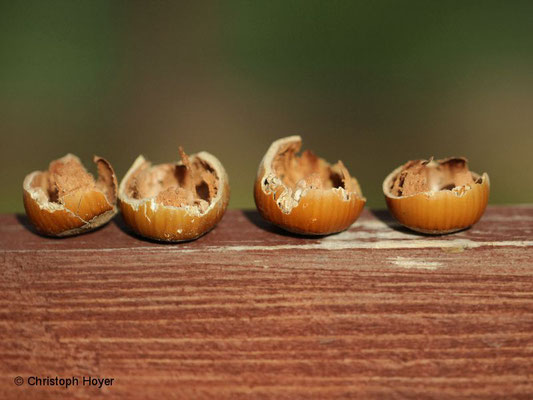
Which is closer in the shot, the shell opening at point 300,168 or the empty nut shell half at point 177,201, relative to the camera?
the empty nut shell half at point 177,201

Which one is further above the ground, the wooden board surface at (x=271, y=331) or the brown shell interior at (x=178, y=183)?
the brown shell interior at (x=178, y=183)

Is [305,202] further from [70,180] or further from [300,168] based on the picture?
[70,180]

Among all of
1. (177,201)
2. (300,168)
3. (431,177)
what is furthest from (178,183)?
(431,177)

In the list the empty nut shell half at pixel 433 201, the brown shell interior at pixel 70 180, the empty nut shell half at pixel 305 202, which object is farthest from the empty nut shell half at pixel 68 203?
the empty nut shell half at pixel 433 201

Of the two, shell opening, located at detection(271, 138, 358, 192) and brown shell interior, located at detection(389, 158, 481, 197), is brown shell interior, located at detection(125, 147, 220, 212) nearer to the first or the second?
→ shell opening, located at detection(271, 138, 358, 192)

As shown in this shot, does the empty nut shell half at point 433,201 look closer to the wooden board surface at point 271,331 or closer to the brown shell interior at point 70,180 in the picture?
the wooden board surface at point 271,331

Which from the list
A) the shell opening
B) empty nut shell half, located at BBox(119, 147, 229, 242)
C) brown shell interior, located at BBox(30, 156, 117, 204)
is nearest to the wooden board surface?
empty nut shell half, located at BBox(119, 147, 229, 242)

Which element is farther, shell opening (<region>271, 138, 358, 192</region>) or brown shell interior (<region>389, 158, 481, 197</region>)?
shell opening (<region>271, 138, 358, 192</region>)
